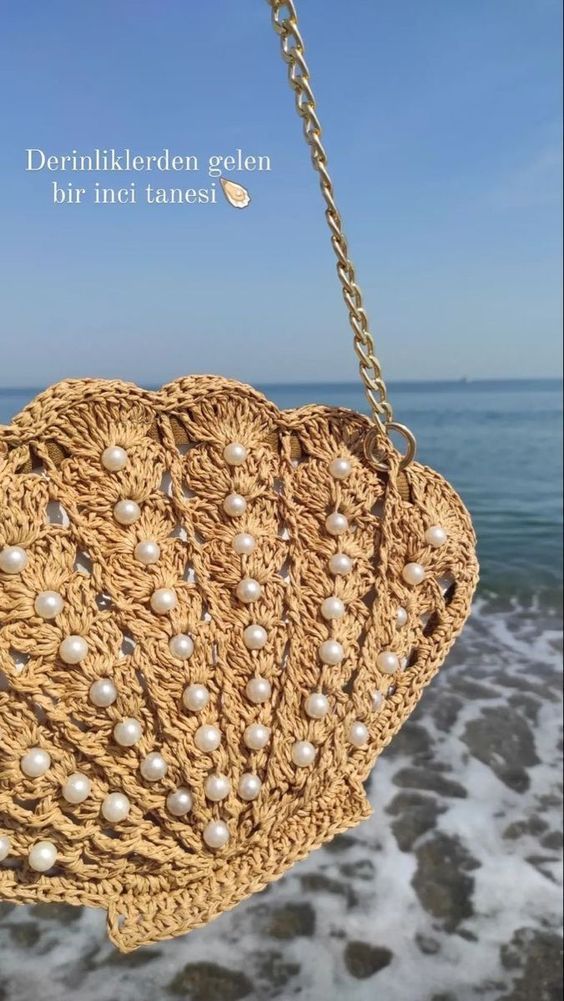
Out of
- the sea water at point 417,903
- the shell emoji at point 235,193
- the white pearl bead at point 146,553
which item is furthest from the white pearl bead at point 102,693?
the shell emoji at point 235,193

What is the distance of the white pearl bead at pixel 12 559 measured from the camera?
0.61 m

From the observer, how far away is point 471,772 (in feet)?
6.54

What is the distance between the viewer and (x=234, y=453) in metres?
0.72

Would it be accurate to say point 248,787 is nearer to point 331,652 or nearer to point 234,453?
point 331,652

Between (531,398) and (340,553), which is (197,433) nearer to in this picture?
(340,553)

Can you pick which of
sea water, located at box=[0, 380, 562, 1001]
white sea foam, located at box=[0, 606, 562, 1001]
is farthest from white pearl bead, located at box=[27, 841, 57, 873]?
Answer: white sea foam, located at box=[0, 606, 562, 1001]

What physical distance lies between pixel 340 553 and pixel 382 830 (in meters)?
1.25

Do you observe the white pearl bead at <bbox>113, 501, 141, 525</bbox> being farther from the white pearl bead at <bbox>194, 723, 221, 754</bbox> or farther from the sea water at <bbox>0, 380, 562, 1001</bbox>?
the sea water at <bbox>0, 380, 562, 1001</bbox>

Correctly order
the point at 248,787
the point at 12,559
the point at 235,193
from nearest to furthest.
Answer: the point at 12,559, the point at 248,787, the point at 235,193

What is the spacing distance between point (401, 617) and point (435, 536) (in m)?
0.10

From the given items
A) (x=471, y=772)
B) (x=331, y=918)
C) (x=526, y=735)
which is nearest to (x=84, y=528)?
(x=331, y=918)

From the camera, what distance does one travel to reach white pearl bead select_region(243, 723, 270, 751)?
712mm

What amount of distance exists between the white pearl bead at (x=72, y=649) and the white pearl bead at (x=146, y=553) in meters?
0.09

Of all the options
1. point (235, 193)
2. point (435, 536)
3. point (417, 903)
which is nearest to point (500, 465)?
point (417, 903)
